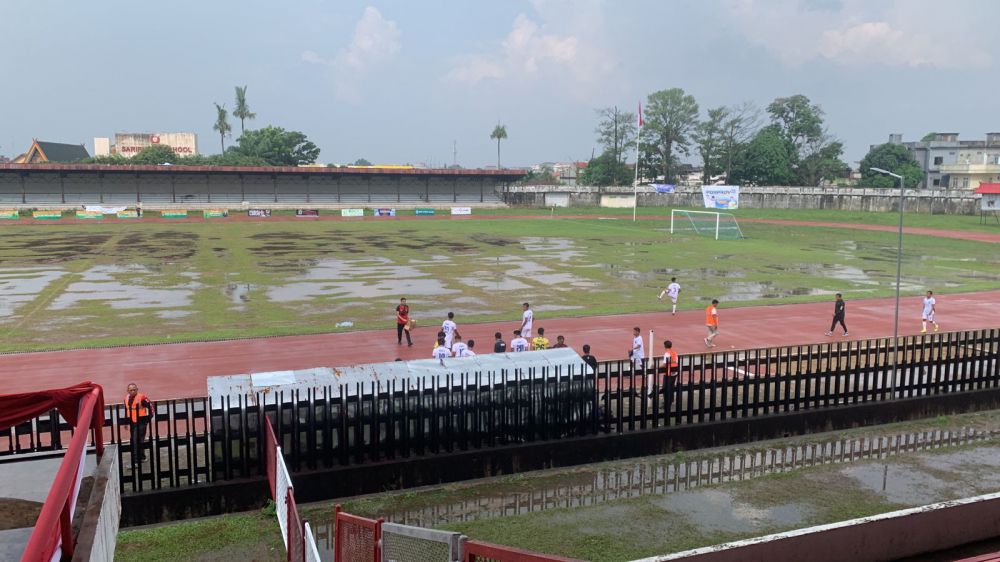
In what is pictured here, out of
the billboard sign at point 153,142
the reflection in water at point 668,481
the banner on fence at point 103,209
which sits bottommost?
the reflection in water at point 668,481

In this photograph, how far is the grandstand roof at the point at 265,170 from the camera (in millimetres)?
76062

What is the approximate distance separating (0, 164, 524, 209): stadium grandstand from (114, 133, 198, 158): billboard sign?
7203 centimetres

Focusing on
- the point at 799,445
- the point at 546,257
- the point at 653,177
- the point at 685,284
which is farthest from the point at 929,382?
the point at 653,177

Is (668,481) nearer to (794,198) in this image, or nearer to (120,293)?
(120,293)

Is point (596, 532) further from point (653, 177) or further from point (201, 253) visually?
point (653, 177)

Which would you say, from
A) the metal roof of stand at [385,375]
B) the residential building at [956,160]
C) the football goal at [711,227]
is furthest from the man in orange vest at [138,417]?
the residential building at [956,160]

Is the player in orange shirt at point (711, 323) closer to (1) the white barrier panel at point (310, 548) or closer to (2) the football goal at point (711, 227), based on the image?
(1) the white barrier panel at point (310, 548)

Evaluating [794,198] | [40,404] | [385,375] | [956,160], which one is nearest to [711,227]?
[794,198]

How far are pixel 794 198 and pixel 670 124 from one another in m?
Result: 32.0

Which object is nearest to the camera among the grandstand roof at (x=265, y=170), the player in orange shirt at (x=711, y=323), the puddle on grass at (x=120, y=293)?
the player in orange shirt at (x=711, y=323)

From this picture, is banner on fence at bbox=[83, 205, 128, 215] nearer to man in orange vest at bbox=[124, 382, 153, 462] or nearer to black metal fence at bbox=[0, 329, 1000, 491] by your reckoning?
black metal fence at bbox=[0, 329, 1000, 491]

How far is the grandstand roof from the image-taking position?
250ft

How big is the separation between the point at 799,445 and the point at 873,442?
1376mm

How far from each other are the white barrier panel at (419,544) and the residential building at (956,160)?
115m
